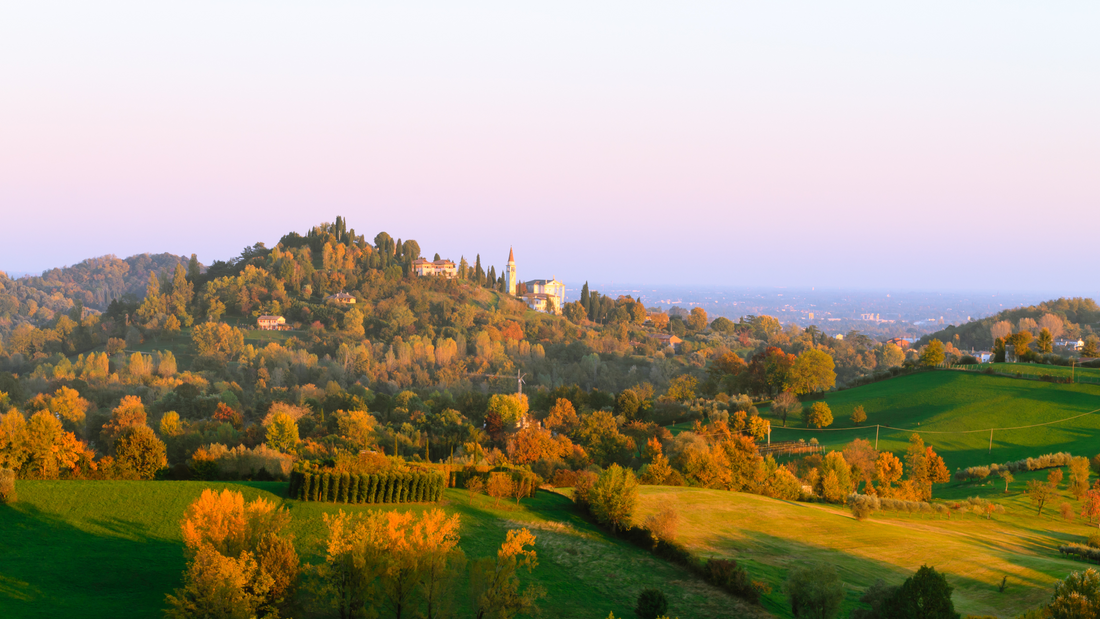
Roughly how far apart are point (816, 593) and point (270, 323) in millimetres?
131064

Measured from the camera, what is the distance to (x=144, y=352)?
12219 centimetres

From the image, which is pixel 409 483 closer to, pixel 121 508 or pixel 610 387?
pixel 121 508

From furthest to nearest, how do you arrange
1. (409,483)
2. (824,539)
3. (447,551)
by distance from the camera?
Answer: (824,539) < (409,483) < (447,551)

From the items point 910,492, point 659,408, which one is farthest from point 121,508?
point 659,408

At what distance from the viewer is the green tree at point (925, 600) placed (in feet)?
68.1

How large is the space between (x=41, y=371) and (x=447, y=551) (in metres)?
110

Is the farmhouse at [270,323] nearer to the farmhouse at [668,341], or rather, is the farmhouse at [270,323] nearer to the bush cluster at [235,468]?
the farmhouse at [668,341]

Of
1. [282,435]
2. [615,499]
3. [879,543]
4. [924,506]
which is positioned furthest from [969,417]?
[282,435]

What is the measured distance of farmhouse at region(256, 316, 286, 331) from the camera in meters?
140

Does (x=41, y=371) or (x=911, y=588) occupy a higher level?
(x=911, y=588)

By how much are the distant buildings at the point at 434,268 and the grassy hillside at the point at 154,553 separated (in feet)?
445

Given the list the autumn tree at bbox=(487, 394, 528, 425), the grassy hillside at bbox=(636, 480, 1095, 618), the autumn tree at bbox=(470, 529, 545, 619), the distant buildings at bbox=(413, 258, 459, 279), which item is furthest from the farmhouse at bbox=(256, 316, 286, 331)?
the autumn tree at bbox=(470, 529, 545, 619)

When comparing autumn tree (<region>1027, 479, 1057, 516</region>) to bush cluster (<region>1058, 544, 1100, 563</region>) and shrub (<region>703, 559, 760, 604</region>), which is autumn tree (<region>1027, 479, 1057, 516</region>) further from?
shrub (<region>703, 559, 760, 604</region>)

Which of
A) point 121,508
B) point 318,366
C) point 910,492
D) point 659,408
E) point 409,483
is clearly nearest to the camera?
point 121,508
